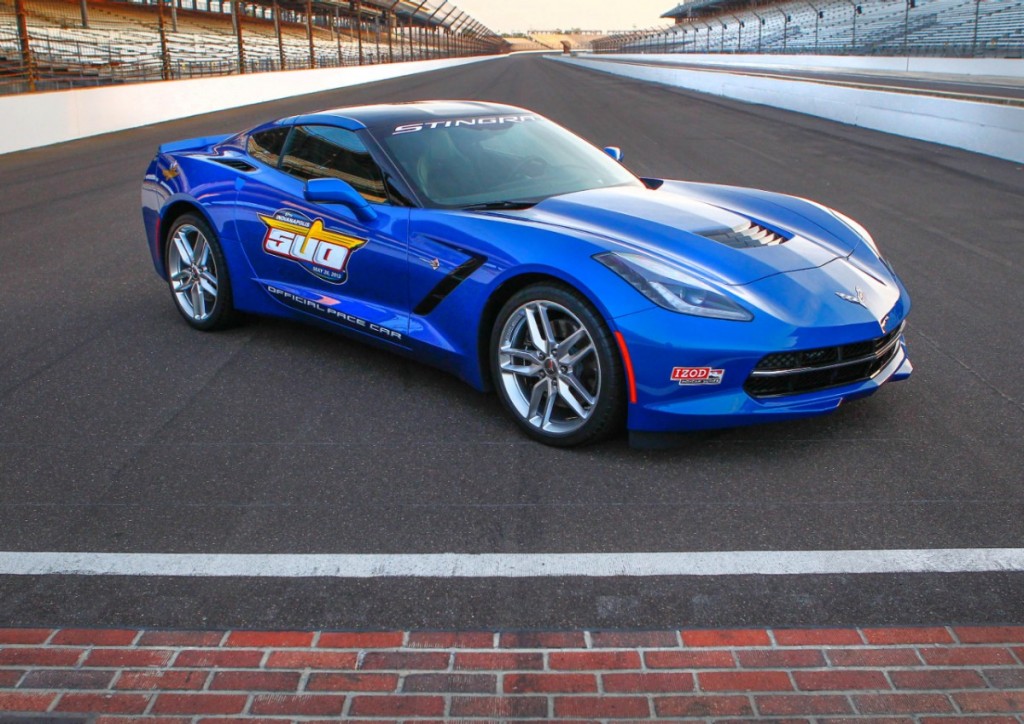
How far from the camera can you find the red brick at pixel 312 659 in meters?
2.67

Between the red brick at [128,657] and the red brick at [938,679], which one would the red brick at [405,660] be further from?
the red brick at [938,679]

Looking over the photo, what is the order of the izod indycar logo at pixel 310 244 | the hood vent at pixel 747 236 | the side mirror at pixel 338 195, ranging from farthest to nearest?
the izod indycar logo at pixel 310 244 < the side mirror at pixel 338 195 < the hood vent at pixel 747 236

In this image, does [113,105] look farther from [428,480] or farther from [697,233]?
[428,480]

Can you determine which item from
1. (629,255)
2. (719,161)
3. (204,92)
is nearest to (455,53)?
(204,92)

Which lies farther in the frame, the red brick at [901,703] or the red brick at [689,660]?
the red brick at [689,660]

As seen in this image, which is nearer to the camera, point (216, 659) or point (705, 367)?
point (216, 659)

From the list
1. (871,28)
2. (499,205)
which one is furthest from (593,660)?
(871,28)

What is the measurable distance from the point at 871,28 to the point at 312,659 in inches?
2447

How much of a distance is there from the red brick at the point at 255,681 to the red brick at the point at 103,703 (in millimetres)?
178

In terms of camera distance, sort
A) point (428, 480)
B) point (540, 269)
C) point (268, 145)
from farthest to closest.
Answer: point (268, 145) < point (540, 269) < point (428, 480)

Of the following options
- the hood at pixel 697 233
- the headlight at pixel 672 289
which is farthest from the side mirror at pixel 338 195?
the headlight at pixel 672 289

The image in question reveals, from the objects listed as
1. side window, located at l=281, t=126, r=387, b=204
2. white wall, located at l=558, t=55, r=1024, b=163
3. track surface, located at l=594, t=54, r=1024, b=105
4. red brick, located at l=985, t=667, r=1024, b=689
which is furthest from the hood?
track surface, located at l=594, t=54, r=1024, b=105

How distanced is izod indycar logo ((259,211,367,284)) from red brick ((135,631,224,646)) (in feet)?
7.92

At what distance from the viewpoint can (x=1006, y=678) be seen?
8.34 ft
